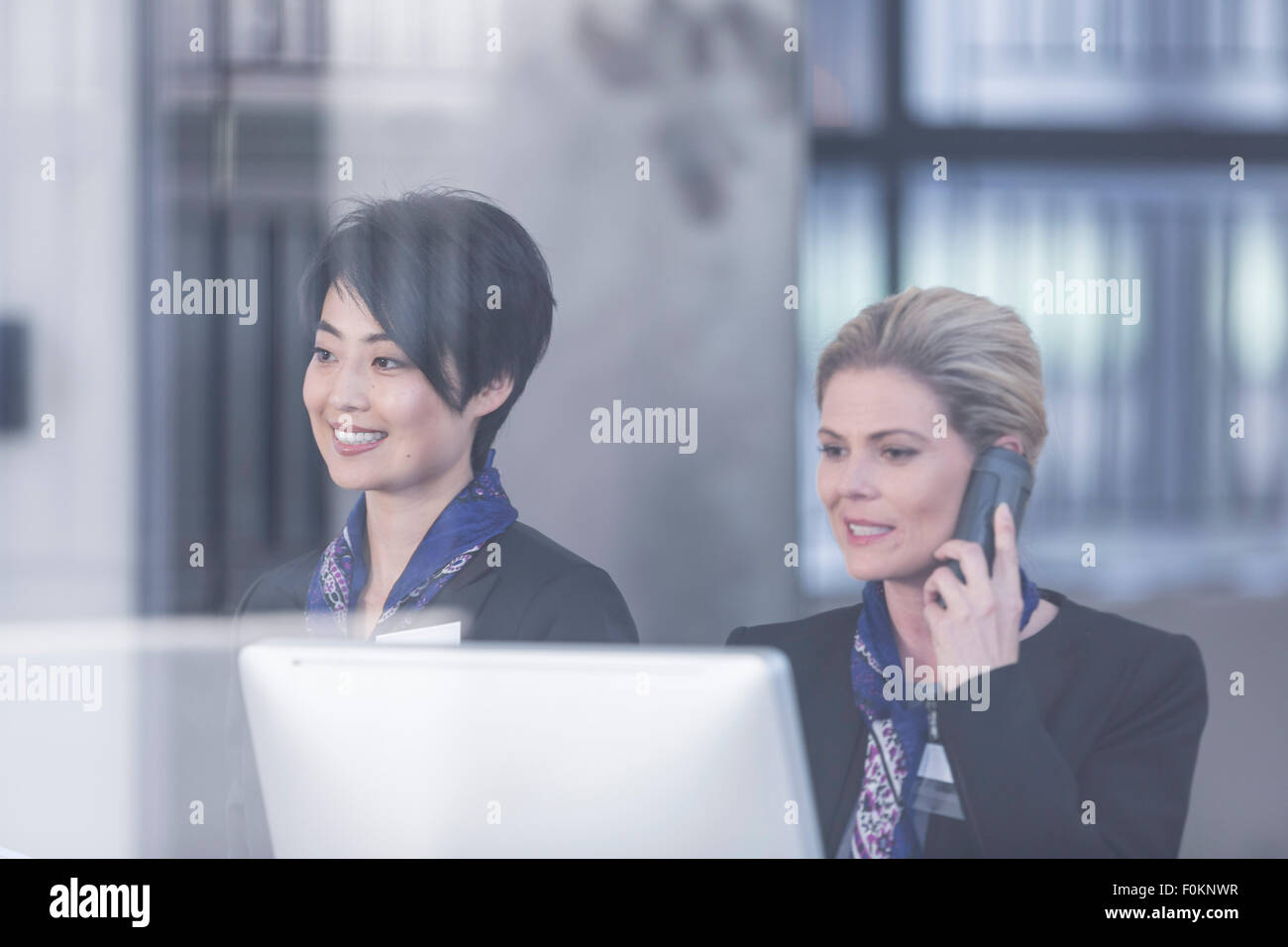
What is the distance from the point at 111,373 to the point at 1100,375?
193 cm

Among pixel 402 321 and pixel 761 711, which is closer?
pixel 761 711

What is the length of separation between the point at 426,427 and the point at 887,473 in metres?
0.84

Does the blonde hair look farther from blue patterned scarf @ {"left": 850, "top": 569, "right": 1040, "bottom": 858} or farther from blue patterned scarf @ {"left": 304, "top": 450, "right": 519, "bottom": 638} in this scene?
blue patterned scarf @ {"left": 304, "top": 450, "right": 519, "bottom": 638}

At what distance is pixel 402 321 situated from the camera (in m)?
2.16

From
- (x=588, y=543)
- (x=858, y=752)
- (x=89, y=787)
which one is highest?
(x=588, y=543)

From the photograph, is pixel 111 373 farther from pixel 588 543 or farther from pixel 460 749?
pixel 460 749

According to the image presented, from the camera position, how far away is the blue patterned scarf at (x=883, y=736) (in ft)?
6.01

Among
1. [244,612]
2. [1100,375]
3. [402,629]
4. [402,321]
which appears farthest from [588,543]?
[1100,375]

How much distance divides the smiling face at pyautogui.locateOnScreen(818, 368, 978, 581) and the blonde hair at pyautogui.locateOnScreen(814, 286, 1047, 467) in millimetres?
26

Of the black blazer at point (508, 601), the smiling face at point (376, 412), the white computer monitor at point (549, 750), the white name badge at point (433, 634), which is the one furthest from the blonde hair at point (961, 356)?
the white computer monitor at point (549, 750)

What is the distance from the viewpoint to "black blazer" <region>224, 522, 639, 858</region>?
209 centimetres

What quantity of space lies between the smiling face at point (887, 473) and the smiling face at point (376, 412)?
2.10ft

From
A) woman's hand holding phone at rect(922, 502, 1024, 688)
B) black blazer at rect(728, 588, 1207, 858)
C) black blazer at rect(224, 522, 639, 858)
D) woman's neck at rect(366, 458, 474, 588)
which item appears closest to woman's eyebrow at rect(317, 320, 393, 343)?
woman's neck at rect(366, 458, 474, 588)

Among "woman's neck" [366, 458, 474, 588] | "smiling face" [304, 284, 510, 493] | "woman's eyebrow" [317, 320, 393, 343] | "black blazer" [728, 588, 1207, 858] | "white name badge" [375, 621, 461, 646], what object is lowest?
"black blazer" [728, 588, 1207, 858]
